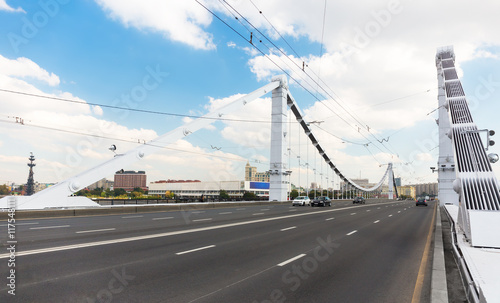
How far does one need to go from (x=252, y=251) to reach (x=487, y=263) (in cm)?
599

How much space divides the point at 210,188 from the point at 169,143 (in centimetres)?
13423

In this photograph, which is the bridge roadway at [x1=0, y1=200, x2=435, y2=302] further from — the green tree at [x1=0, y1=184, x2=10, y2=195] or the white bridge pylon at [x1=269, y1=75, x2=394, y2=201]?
the green tree at [x1=0, y1=184, x2=10, y2=195]

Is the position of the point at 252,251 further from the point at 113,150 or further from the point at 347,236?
the point at 113,150

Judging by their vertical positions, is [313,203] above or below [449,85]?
below

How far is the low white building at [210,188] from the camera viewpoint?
506ft

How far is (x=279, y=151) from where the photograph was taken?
167 ft

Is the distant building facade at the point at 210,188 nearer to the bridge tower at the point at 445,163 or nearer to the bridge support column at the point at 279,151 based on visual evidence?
the bridge support column at the point at 279,151

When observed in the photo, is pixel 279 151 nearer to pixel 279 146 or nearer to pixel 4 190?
pixel 279 146

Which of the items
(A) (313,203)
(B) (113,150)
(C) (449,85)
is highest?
(C) (449,85)

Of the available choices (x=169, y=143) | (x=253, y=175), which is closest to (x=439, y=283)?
(x=169, y=143)

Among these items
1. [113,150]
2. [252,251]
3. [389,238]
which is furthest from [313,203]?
[252,251]

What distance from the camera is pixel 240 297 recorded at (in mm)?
5109

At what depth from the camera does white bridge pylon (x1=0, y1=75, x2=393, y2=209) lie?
23.8 metres

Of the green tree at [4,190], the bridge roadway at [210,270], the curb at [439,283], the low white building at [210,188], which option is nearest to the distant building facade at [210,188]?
the low white building at [210,188]
